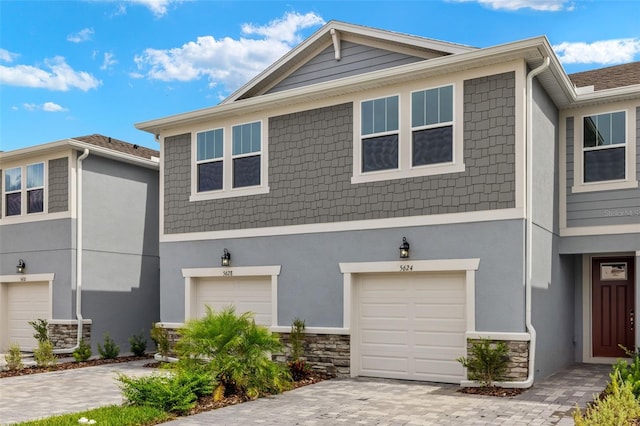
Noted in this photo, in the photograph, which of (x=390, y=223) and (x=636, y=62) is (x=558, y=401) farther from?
(x=636, y=62)

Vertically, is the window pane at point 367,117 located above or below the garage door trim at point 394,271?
above

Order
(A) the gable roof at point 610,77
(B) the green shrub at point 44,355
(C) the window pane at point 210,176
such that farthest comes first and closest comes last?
(C) the window pane at point 210,176 → (B) the green shrub at point 44,355 → (A) the gable roof at point 610,77

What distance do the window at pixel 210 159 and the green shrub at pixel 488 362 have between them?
6.42 m

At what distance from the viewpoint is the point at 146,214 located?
682 inches

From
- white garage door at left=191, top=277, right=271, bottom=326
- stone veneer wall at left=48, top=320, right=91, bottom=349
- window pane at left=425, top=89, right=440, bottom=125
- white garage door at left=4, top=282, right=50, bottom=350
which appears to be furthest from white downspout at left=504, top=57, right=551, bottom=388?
white garage door at left=4, top=282, right=50, bottom=350

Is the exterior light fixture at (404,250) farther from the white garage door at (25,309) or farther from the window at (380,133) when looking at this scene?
the white garage door at (25,309)

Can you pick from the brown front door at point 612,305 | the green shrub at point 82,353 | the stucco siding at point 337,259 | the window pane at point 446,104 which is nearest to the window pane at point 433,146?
the window pane at point 446,104

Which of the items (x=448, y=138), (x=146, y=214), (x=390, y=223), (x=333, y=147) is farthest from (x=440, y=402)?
(x=146, y=214)

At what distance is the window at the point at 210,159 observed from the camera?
42.8ft

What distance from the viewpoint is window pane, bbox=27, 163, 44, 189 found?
1593cm

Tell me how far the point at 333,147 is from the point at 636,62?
7443 millimetres

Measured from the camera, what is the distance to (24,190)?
53.6 ft

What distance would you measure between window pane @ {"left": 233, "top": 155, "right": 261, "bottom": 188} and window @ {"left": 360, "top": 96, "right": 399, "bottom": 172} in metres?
2.50

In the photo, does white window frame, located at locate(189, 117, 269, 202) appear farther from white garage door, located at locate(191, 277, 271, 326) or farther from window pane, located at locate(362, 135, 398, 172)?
window pane, located at locate(362, 135, 398, 172)
